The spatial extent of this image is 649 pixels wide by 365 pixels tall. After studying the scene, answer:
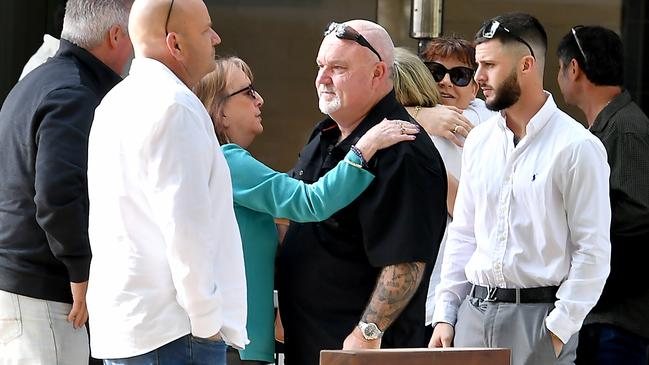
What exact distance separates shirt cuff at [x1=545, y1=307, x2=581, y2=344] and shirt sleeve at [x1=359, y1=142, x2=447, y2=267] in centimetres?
43

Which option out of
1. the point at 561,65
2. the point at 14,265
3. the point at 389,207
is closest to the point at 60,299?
the point at 14,265

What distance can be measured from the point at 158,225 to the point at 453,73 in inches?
95.9

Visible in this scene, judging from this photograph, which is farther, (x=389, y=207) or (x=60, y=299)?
(x=60, y=299)

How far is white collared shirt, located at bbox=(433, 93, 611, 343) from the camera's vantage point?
3891 mm

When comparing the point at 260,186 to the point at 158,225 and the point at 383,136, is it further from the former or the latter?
the point at 158,225

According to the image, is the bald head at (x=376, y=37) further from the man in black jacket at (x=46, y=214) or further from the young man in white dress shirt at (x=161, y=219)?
the man in black jacket at (x=46, y=214)

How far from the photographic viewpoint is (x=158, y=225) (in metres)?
3.27

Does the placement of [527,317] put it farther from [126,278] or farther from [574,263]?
[126,278]

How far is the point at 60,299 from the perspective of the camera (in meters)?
4.25

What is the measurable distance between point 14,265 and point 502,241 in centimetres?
167

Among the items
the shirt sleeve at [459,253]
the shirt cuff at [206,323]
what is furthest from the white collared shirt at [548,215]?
the shirt cuff at [206,323]

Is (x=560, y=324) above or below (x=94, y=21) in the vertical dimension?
below

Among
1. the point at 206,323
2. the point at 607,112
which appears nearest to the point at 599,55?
the point at 607,112

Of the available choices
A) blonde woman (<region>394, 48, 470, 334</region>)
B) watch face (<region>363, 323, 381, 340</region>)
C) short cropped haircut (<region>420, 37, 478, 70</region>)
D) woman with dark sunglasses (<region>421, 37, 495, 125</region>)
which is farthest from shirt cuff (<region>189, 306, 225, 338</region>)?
short cropped haircut (<region>420, 37, 478, 70</region>)
